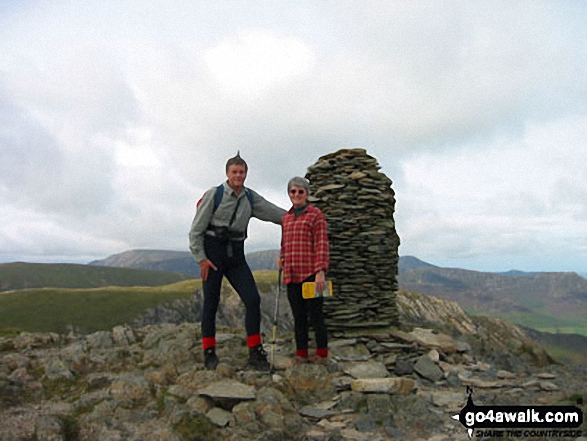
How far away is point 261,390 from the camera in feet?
21.9

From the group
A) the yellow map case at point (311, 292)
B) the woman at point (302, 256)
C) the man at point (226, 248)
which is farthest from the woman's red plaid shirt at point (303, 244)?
the man at point (226, 248)

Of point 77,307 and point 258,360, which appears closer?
point 258,360

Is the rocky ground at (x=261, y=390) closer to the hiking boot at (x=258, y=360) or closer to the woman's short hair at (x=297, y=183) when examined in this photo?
Answer: the hiking boot at (x=258, y=360)

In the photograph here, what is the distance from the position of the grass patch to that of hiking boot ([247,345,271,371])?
97929 mm

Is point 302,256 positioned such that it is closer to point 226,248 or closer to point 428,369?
point 226,248

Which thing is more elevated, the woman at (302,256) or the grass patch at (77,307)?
the woman at (302,256)

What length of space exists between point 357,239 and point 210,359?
4933 millimetres

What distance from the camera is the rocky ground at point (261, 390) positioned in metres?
5.70

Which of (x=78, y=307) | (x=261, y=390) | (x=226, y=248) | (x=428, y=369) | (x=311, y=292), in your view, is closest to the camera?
(x=261, y=390)

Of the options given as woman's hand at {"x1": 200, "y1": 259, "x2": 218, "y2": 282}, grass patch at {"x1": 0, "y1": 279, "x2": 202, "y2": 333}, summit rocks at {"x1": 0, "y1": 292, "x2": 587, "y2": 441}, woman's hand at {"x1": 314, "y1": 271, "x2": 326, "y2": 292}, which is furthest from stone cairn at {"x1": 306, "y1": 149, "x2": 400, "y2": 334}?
grass patch at {"x1": 0, "y1": 279, "x2": 202, "y2": 333}

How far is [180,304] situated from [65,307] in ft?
92.2

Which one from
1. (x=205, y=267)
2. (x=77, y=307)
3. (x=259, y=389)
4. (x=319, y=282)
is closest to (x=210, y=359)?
(x=259, y=389)

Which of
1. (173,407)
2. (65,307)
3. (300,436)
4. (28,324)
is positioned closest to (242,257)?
(173,407)

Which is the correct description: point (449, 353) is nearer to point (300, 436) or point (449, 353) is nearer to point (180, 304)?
point (300, 436)
